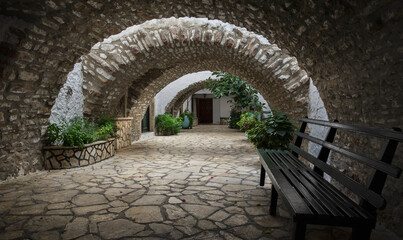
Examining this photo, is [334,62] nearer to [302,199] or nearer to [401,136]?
[401,136]

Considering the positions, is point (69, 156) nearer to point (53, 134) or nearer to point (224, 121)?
point (53, 134)

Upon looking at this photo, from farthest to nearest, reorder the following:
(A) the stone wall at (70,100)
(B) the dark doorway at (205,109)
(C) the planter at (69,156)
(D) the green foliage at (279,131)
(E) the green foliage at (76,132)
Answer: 1. (B) the dark doorway at (205,109)
2. (A) the stone wall at (70,100)
3. (E) the green foliage at (76,132)
4. (C) the planter at (69,156)
5. (D) the green foliage at (279,131)

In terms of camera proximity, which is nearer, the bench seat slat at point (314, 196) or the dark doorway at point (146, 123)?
the bench seat slat at point (314, 196)

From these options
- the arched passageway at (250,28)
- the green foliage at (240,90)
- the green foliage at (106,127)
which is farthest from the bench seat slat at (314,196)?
the green foliage at (240,90)

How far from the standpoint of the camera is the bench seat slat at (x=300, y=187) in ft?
4.64

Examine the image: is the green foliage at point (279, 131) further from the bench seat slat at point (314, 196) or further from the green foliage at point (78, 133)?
the green foliage at point (78, 133)

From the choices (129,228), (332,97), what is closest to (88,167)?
(129,228)

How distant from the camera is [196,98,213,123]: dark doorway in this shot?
22641 millimetres

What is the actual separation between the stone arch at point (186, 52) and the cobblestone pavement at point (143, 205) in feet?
6.10

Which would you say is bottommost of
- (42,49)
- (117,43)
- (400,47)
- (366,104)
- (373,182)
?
(373,182)

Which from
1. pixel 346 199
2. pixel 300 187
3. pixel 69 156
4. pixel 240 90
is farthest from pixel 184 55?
pixel 346 199

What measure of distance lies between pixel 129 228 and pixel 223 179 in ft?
6.08

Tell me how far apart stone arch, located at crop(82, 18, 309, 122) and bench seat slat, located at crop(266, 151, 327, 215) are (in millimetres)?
2702

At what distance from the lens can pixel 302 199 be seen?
5.10 ft
